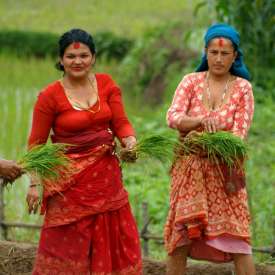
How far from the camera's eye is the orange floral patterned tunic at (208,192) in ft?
15.0

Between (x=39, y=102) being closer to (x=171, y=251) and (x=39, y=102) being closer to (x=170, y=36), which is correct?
(x=171, y=251)

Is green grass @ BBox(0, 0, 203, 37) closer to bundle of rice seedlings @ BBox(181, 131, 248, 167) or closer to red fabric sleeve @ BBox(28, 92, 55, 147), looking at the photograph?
bundle of rice seedlings @ BBox(181, 131, 248, 167)

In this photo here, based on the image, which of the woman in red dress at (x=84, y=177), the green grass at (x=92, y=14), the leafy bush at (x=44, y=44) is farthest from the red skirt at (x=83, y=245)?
the green grass at (x=92, y=14)

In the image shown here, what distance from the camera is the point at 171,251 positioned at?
473 cm

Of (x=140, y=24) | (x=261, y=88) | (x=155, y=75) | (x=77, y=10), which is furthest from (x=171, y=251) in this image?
(x=77, y=10)

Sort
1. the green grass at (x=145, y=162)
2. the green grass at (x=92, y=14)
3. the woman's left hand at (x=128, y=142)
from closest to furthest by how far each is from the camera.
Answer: the woman's left hand at (x=128, y=142) < the green grass at (x=145, y=162) < the green grass at (x=92, y=14)

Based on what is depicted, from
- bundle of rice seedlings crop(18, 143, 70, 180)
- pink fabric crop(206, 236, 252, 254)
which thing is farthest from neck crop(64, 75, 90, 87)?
pink fabric crop(206, 236, 252, 254)

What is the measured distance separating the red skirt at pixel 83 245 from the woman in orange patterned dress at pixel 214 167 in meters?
0.31

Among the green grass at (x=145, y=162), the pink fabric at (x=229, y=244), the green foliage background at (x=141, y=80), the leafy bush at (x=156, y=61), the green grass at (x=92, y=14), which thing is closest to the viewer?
the pink fabric at (x=229, y=244)

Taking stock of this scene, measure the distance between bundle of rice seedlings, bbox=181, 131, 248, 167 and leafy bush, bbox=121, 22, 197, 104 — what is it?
727cm

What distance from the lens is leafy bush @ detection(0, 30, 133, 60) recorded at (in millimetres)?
14891

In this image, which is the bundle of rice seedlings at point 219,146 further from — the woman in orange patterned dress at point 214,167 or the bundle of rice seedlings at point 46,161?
the bundle of rice seedlings at point 46,161

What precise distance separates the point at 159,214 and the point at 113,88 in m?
2.61

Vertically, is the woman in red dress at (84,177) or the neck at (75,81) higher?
the neck at (75,81)
